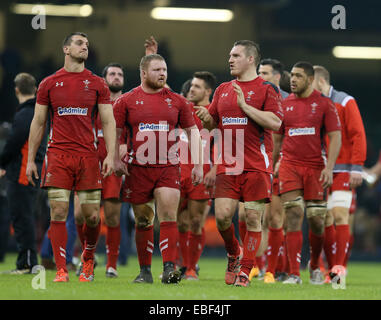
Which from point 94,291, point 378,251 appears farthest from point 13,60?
point 94,291

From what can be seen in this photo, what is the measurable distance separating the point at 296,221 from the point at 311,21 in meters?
10.4

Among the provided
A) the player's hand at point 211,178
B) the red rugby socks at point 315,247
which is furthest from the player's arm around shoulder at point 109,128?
the red rugby socks at point 315,247

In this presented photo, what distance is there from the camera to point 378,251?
18.9 m

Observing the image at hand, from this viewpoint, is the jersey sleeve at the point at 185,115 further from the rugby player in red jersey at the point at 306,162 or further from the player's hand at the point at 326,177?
the player's hand at the point at 326,177

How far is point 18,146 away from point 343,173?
4.01 metres

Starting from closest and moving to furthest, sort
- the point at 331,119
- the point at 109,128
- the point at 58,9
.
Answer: the point at 109,128
the point at 331,119
the point at 58,9

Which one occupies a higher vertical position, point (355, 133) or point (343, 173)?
point (355, 133)

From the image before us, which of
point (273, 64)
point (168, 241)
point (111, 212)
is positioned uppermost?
point (273, 64)

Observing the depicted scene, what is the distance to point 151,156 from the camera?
8.38 m

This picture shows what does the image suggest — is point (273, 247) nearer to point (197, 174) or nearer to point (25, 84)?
point (197, 174)

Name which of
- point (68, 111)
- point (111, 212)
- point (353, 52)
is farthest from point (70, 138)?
point (353, 52)

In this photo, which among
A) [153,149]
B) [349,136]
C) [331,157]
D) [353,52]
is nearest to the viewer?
[153,149]

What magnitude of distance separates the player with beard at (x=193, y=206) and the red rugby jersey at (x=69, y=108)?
200cm

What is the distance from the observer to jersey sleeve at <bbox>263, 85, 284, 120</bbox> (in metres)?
8.16
